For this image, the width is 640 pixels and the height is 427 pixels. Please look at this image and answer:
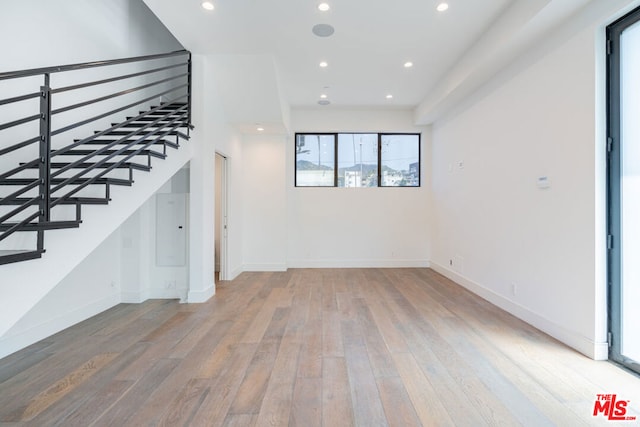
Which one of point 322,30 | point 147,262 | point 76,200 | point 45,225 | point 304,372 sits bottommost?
point 304,372

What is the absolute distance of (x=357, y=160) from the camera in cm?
669

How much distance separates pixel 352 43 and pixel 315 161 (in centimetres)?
305

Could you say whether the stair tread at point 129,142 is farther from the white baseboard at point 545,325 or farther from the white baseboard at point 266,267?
the white baseboard at point 545,325

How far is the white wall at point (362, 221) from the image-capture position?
6.56 m

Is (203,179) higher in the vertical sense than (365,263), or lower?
higher

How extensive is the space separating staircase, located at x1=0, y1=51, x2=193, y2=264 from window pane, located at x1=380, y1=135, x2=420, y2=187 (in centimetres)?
422

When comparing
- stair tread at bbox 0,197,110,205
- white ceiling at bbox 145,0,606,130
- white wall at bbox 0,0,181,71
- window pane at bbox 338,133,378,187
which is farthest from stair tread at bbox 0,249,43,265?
window pane at bbox 338,133,378,187

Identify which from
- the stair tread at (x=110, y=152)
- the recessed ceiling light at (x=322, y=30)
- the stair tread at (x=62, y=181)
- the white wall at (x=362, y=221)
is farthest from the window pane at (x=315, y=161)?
the stair tread at (x=62, y=181)

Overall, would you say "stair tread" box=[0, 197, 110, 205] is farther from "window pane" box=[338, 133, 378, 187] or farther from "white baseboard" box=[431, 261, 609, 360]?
"window pane" box=[338, 133, 378, 187]

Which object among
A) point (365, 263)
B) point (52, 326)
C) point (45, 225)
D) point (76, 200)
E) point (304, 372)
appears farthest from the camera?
point (365, 263)

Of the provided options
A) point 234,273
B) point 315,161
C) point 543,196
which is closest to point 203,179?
point 234,273

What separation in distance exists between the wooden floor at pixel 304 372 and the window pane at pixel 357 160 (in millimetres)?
3438

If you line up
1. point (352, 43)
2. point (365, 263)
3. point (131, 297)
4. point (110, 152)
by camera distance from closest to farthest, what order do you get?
point (110, 152)
point (352, 43)
point (131, 297)
point (365, 263)

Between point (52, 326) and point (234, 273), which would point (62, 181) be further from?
point (234, 273)
